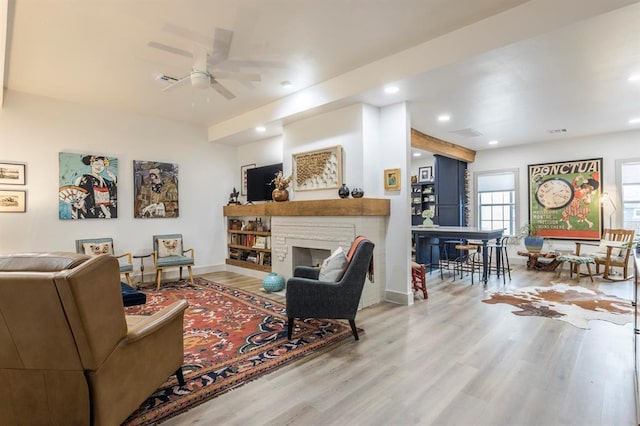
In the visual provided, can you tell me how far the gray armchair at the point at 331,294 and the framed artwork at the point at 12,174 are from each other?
4.61 meters

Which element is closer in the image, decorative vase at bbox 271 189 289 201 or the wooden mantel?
the wooden mantel

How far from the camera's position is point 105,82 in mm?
4359

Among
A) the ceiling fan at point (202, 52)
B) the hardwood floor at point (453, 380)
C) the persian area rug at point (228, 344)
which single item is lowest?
the hardwood floor at point (453, 380)

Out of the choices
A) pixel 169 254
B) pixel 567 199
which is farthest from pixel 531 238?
pixel 169 254

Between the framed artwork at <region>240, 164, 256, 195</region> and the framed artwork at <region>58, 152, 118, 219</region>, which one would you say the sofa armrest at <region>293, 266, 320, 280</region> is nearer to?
the framed artwork at <region>240, 164, 256, 195</region>

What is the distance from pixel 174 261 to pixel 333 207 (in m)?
2.96

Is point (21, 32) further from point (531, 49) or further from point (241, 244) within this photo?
point (531, 49)

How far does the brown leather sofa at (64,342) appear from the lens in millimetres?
1392

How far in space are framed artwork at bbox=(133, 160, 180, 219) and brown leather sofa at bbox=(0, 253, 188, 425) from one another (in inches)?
181

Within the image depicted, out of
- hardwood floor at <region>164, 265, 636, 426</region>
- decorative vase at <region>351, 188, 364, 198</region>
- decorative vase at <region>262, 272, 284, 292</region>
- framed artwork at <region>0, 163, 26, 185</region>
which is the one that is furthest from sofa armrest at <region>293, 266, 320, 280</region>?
framed artwork at <region>0, 163, 26, 185</region>

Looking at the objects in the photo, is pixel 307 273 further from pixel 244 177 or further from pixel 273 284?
pixel 244 177

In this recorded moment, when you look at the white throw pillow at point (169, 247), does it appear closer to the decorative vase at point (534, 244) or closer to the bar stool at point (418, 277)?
the bar stool at point (418, 277)

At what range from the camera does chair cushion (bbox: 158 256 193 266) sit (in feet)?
17.4

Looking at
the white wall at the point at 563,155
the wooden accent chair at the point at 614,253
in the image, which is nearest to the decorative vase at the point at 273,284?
the white wall at the point at 563,155
